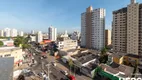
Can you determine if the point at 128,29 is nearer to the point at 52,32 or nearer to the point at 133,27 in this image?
the point at 133,27

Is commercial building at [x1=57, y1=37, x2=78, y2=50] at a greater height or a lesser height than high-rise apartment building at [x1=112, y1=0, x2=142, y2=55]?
lesser

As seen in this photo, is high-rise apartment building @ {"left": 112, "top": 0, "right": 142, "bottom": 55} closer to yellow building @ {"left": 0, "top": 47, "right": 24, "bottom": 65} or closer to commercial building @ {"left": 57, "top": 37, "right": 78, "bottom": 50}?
commercial building @ {"left": 57, "top": 37, "right": 78, "bottom": 50}

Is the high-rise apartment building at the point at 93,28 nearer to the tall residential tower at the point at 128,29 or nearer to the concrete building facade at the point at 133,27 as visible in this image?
the tall residential tower at the point at 128,29

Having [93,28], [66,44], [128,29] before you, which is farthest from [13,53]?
[128,29]

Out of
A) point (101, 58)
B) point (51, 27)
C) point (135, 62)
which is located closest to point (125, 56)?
point (135, 62)

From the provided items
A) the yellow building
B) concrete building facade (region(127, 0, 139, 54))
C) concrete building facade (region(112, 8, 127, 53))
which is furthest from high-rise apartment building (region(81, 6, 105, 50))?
the yellow building

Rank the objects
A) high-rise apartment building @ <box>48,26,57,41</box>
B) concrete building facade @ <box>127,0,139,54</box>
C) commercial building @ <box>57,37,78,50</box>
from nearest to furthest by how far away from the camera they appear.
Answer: concrete building facade @ <box>127,0,139,54</box> < commercial building @ <box>57,37,78,50</box> < high-rise apartment building @ <box>48,26,57,41</box>
